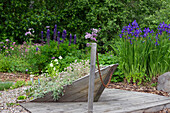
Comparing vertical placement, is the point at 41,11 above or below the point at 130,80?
above

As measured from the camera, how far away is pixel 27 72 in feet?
20.9

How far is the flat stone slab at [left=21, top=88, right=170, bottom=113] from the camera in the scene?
3.22 meters

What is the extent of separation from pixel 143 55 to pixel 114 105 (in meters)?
1.72

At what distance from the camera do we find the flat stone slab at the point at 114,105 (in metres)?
3.22

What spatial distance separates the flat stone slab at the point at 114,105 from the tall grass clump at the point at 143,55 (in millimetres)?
885

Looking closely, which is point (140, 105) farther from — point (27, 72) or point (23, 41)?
point (23, 41)

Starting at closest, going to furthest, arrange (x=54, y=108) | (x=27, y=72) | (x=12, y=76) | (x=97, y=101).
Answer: (x=54, y=108) → (x=97, y=101) → (x=12, y=76) → (x=27, y=72)

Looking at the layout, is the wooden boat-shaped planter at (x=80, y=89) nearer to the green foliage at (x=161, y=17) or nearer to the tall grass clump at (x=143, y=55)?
the tall grass clump at (x=143, y=55)

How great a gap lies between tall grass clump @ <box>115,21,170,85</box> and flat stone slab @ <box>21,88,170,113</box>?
34.9 inches

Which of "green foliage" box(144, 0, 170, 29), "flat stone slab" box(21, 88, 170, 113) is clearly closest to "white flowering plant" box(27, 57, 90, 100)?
Answer: "flat stone slab" box(21, 88, 170, 113)

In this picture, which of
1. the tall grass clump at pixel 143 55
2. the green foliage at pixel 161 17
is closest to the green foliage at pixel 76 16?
the green foliage at pixel 161 17

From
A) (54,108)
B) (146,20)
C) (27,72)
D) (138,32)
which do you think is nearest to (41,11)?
(27,72)

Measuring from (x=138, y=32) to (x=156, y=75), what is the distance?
1009 millimetres

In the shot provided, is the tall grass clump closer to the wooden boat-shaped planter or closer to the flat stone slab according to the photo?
the flat stone slab
